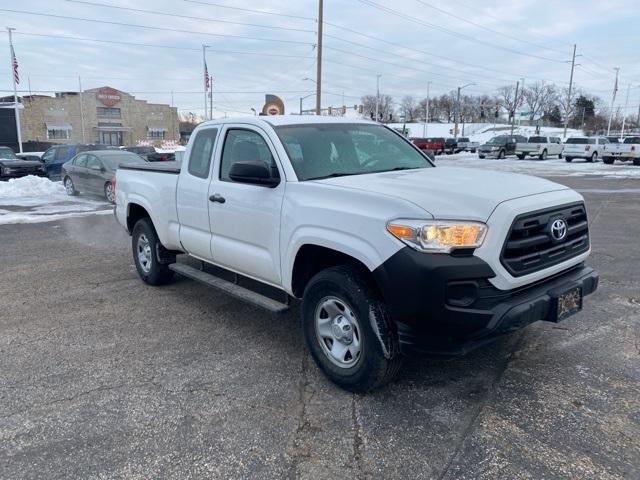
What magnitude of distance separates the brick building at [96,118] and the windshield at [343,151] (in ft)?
240

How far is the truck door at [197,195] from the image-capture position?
502cm

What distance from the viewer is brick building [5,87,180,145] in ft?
226

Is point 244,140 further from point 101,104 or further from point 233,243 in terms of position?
point 101,104

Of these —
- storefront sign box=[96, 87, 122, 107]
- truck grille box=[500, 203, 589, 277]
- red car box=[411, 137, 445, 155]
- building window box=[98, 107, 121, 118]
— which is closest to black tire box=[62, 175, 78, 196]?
truck grille box=[500, 203, 589, 277]

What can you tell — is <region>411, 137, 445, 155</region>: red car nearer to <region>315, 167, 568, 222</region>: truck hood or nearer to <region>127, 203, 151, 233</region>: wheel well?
<region>127, 203, 151, 233</region>: wheel well

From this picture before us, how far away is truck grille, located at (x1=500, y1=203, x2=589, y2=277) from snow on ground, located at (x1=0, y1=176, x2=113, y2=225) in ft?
35.8

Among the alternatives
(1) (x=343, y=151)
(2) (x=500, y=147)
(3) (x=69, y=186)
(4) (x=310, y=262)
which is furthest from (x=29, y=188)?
(2) (x=500, y=147)

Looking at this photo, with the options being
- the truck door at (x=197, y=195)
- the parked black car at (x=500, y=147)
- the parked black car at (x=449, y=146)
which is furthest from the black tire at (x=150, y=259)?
the parked black car at (x=449, y=146)

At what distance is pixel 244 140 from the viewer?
477cm

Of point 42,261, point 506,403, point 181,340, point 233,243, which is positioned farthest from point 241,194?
point 42,261

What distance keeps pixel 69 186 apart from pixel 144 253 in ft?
37.2

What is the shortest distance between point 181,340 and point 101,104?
77173mm

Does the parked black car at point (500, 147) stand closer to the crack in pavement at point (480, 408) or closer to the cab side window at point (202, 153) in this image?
the cab side window at point (202, 153)

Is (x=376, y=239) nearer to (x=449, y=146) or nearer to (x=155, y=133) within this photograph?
(x=449, y=146)
